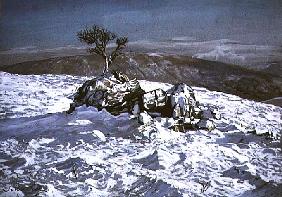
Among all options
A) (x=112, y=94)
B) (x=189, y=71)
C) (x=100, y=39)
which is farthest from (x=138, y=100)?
(x=100, y=39)

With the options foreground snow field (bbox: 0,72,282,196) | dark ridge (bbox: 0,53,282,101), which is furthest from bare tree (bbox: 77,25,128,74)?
foreground snow field (bbox: 0,72,282,196)

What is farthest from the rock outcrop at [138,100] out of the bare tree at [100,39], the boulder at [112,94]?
the bare tree at [100,39]

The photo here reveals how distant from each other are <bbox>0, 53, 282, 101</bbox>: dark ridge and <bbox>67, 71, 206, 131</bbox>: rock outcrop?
0.79ft

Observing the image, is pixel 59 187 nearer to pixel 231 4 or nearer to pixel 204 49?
pixel 204 49

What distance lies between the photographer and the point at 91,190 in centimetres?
627

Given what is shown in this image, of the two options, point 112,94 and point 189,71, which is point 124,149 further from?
point 189,71

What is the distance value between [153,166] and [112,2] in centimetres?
313

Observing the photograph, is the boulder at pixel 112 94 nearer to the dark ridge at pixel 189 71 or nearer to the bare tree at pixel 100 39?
the dark ridge at pixel 189 71

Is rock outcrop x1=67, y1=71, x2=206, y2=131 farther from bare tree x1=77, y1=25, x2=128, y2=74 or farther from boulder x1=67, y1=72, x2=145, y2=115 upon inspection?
bare tree x1=77, y1=25, x2=128, y2=74

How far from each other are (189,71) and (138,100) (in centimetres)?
112

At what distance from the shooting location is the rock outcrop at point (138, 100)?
7598mm

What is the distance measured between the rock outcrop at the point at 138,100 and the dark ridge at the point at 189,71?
24 cm

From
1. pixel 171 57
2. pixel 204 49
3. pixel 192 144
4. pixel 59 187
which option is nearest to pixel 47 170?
pixel 59 187

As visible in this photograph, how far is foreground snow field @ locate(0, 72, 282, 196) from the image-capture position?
636cm
